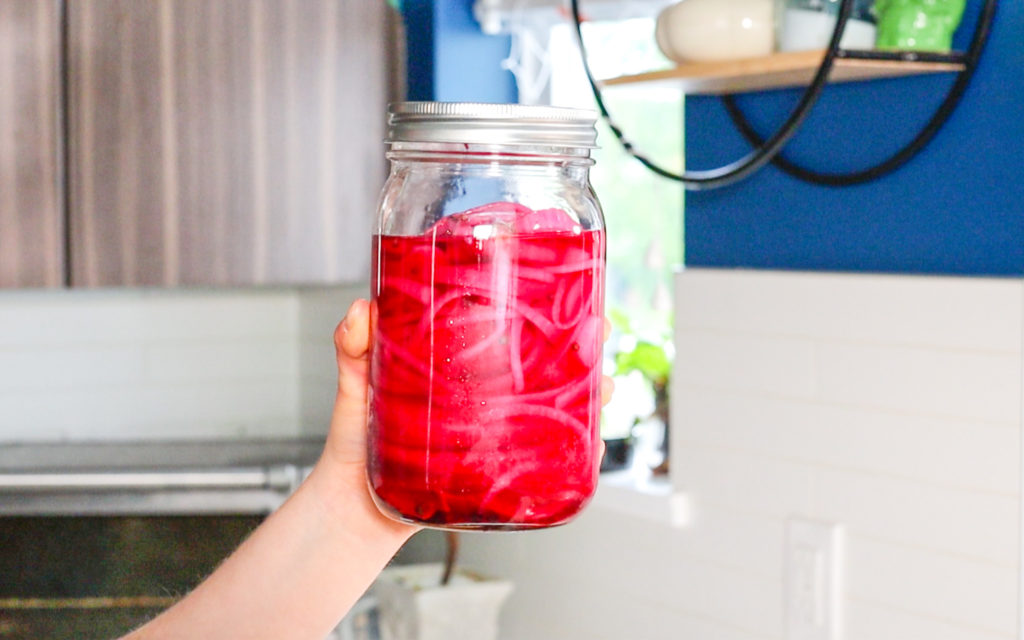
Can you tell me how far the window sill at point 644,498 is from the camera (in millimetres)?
1621

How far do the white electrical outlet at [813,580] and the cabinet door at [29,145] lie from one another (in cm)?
121

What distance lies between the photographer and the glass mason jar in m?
0.63

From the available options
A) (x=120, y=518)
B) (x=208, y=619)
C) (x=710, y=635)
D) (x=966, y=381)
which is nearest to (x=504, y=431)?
(x=208, y=619)

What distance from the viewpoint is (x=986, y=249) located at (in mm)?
1230

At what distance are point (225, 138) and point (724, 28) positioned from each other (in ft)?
3.38

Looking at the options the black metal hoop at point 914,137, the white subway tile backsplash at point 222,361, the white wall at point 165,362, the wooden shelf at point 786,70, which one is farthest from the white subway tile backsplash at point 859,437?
the white subway tile backsplash at point 222,361

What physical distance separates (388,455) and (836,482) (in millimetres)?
867

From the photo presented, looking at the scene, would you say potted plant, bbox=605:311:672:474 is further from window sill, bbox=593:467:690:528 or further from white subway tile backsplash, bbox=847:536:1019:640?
white subway tile backsplash, bbox=847:536:1019:640

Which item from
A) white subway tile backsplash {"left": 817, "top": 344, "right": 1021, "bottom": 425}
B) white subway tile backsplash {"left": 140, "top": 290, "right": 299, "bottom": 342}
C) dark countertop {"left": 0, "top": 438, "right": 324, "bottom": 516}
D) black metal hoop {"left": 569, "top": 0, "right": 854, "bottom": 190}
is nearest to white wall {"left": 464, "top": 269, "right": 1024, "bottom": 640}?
white subway tile backsplash {"left": 817, "top": 344, "right": 1021, "bottom": 425}

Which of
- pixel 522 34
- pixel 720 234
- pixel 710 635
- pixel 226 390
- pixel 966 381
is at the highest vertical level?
pixel 522 34

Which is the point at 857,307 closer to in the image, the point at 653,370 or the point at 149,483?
the point at 653,370

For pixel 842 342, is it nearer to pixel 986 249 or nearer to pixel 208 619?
pixel 986 249

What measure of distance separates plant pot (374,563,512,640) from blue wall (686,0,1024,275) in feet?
2.04

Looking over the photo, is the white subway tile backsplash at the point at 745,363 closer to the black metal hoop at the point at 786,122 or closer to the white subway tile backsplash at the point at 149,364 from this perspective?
the black metal hoop at the point at 786,122
